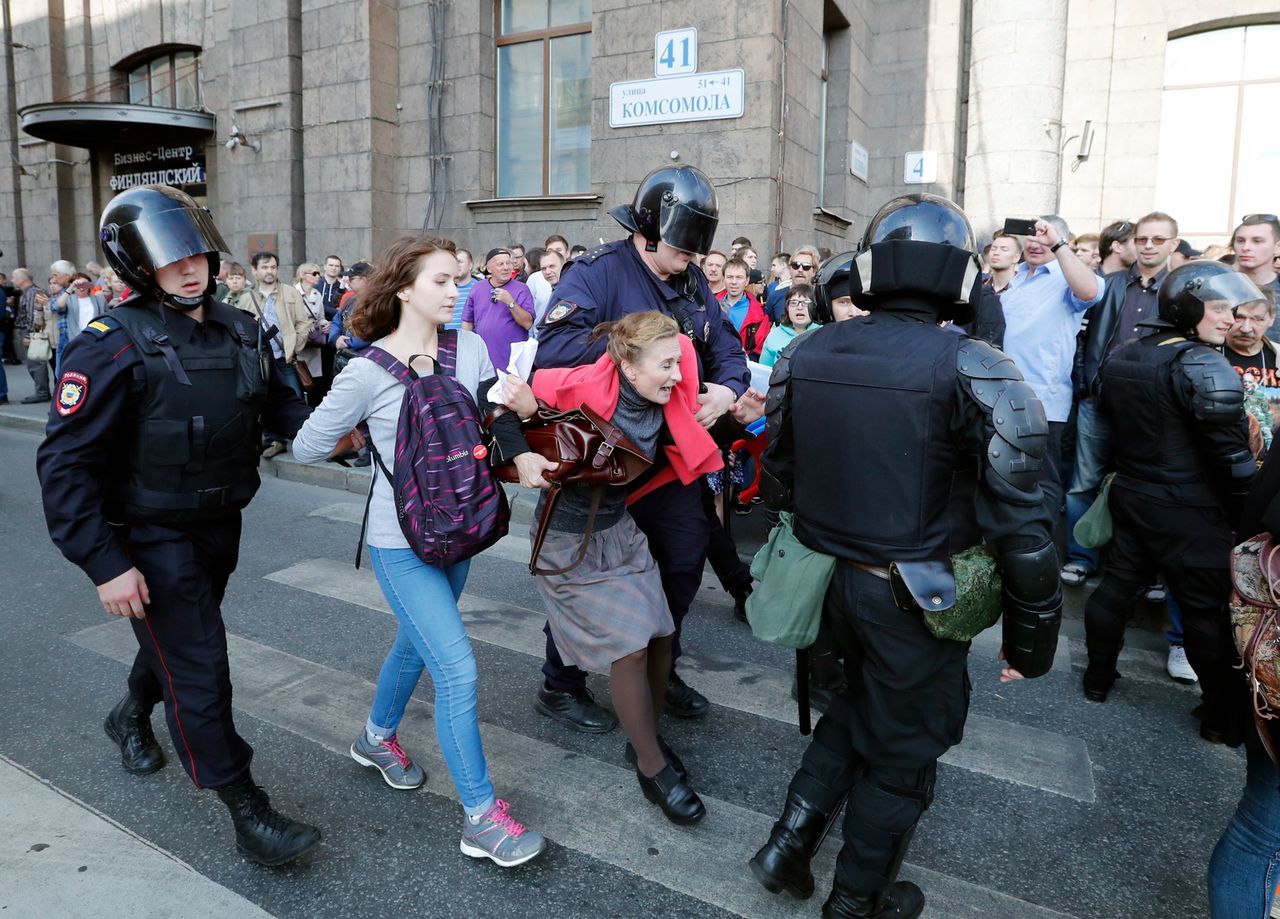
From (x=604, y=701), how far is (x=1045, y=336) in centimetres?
348

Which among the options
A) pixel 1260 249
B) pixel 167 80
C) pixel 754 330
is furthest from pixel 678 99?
pixel 167 80

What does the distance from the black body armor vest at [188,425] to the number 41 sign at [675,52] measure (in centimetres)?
830

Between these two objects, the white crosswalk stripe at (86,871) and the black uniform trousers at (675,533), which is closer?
the white crosswalk stripe at (86,871)

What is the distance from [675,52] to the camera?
9.95 m

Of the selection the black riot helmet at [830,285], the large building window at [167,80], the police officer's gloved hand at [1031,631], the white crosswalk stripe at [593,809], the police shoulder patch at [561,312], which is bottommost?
the white crosswalk stripe at [593,809]

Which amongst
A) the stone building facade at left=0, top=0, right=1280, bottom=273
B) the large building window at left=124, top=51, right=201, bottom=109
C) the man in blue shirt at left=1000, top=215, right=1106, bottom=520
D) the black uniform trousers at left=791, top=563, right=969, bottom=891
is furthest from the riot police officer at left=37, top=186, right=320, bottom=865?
the large building window at left=124, top=51, right=201, bottom=109

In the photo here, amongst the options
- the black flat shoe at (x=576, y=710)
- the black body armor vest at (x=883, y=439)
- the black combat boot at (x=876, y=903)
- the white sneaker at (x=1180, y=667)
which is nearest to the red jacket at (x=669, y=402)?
the black body armor vest at (x=883, y=439)

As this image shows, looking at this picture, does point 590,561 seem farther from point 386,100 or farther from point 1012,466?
point 386,100

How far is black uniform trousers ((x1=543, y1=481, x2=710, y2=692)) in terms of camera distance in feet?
11.2

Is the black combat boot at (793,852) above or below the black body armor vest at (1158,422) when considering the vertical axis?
below

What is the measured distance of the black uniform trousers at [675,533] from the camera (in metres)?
3.40

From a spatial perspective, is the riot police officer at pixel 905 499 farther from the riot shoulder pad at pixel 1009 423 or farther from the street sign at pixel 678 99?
the street sign at pixel 678 99

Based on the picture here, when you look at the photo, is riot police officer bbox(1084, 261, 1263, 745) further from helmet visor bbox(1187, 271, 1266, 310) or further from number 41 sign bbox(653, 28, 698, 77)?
number 41 sign bbox(653, 28, 698, 77)

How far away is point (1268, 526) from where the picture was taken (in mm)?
1915
